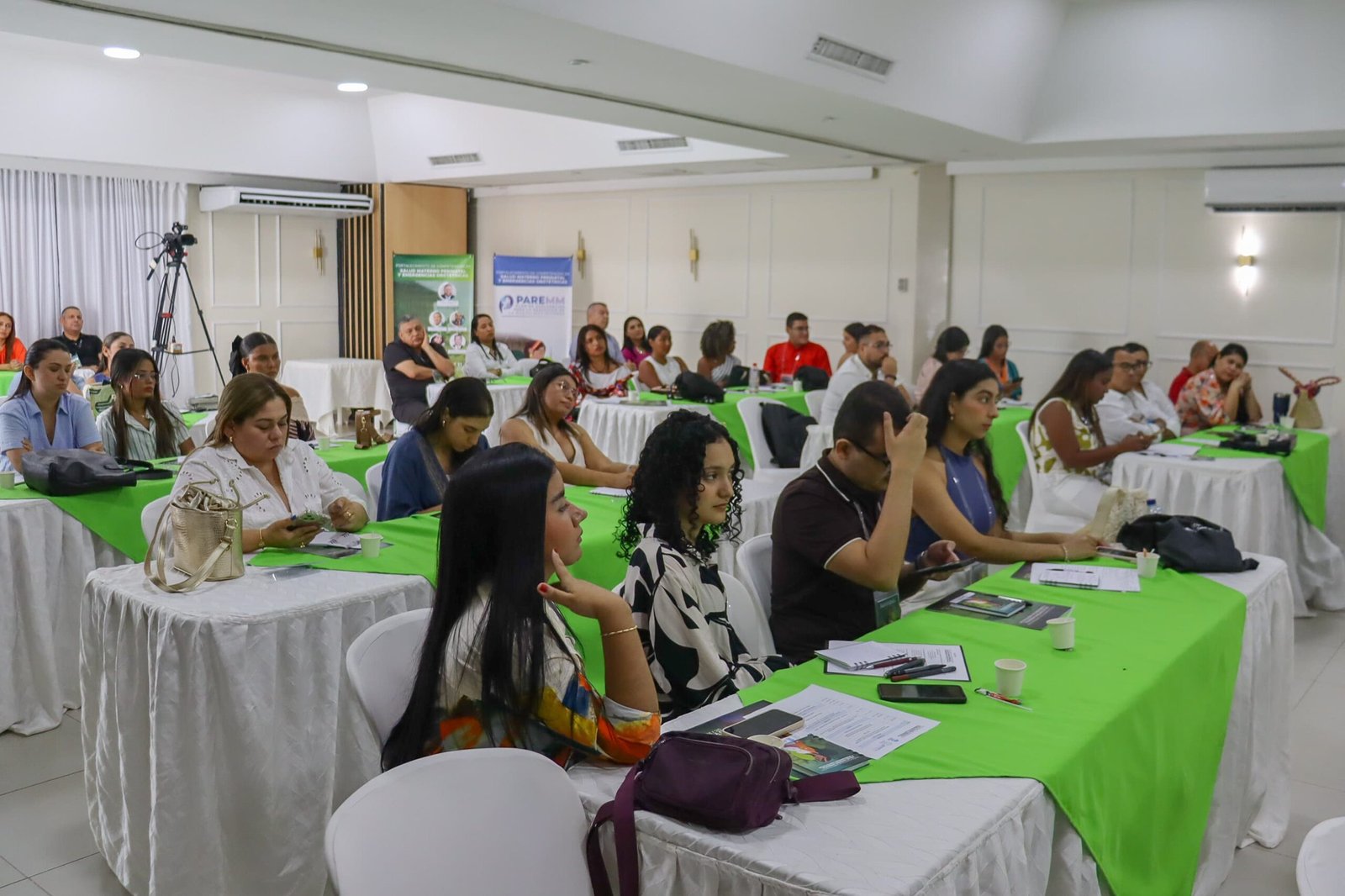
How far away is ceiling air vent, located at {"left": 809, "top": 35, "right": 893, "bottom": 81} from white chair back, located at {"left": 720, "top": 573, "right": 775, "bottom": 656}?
379 centimetres

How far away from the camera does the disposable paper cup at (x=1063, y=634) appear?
8.40 ft

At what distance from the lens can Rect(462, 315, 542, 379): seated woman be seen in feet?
33.2

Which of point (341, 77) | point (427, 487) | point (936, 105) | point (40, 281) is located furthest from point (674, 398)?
point (40, 281)

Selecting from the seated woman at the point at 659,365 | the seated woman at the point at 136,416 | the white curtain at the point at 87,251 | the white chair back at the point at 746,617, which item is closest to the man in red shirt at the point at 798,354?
the seated woman at the point at 659,365

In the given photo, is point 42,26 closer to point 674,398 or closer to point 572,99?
point 572,99

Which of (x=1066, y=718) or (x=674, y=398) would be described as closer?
(x=1066, y=718)

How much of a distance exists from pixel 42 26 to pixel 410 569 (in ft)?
10.8

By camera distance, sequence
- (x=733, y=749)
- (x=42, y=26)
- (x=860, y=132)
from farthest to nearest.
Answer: (x=860, y=132)
(x=42, y=26)
(x=733, y=749)

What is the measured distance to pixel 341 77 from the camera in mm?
6008

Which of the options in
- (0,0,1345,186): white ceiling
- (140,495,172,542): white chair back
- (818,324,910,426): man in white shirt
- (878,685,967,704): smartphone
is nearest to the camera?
(878,685,967,704): smartphone

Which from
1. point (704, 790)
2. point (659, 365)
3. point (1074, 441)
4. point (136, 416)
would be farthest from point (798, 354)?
point (704, 790)

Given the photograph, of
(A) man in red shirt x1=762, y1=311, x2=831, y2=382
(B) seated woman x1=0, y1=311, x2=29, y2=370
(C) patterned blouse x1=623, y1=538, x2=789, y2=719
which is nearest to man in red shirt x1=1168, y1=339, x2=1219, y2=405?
(A) man in red shirt x1=762, y1=311, x2=831, y2=382

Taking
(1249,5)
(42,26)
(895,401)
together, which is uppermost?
(1249,5)

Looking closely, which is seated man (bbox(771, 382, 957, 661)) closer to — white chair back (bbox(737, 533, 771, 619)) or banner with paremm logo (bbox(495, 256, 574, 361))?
white chair back (bbox(737, 533, 771, 619))
